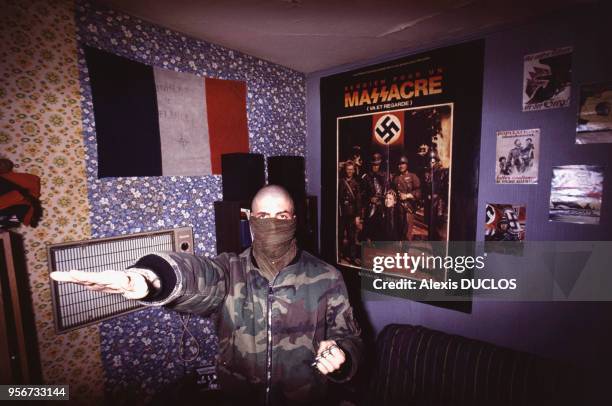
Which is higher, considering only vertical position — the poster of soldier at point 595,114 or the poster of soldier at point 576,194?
the poster of soldier at point 595,114

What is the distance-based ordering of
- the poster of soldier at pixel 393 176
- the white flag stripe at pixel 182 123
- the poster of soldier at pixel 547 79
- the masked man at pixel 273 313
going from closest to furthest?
1. the masked man at pixel 273 313
2. the poster of soldier at pixel 547 79
3. the white flag stripe at pixel 182 123
4. the poster of soldier at pixel 393 176

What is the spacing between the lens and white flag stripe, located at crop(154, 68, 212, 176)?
2266 mm

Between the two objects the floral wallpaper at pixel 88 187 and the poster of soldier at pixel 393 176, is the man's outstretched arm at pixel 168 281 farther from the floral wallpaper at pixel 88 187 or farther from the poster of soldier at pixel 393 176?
the poster of soldier at pixel 393 176

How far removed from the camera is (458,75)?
2.42 m

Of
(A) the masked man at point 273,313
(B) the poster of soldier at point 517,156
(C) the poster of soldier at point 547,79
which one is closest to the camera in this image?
(A) the masked man at point 273,313

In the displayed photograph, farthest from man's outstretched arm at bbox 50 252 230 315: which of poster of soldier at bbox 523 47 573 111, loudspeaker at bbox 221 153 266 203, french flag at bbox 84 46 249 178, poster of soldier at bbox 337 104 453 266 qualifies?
poster of soldier at bbox 523 47 573 111

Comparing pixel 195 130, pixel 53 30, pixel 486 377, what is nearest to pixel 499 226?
pixel 486 377

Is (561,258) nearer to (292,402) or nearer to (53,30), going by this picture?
(292,402)

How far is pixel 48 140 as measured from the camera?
1.75 meters

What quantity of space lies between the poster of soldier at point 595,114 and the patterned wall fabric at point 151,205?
251 centimetres

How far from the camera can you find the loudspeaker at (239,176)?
241cm

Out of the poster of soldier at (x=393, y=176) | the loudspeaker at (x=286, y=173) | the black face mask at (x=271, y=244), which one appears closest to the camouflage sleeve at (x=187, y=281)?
the black face mask at (x=271, y=244)

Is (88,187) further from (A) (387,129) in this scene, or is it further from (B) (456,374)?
(B) (456,374)

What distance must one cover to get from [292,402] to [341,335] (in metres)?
0.44
